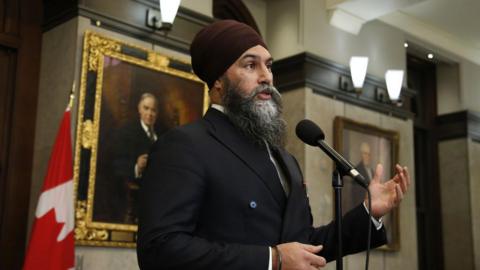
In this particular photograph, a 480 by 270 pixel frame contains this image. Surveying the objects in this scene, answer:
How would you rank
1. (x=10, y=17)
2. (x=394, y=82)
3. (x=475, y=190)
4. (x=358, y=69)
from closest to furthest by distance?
(x=10, y=17), (x=358, y=69), (x=394, y=82), (x=475, y=190)

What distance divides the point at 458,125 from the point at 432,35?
4.37 ft

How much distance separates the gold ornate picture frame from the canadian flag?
0.14 m

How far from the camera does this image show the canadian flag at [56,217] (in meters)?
4.36

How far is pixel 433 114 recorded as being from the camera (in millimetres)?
9578

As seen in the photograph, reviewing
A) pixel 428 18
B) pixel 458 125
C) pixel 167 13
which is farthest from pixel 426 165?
pixel 167 13

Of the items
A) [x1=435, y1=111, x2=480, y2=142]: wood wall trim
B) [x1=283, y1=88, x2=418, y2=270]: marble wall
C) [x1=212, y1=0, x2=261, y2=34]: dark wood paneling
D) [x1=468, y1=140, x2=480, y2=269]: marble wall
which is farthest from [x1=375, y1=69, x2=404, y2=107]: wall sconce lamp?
[x1=468, y1=140, x2=480, y2=269]: marble wall

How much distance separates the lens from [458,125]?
926 cm

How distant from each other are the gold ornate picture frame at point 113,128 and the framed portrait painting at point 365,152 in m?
2.35

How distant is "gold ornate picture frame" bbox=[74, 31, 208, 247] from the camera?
186 inches

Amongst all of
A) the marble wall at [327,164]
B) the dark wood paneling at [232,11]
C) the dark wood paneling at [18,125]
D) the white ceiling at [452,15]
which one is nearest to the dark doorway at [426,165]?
the white ceiling at [452,15]

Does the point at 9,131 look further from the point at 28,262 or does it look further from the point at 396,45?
the point at 396,45

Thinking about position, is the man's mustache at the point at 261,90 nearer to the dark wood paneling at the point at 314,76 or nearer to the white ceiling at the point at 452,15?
the dark wood paneling at the point at 314,76

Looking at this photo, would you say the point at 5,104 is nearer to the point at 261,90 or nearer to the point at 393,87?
the point at 261,90

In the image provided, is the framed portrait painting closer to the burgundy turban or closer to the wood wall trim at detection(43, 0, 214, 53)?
the wood wall trim at detection(43, 0, 214, 53)
